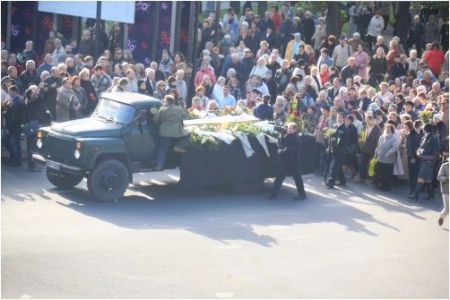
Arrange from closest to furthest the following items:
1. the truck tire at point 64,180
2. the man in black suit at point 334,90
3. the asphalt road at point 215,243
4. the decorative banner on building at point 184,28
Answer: the asphalt road at point 215,243 → the truck tire at point 64,180 → the man in black suit at point 334,90 → the decorative banner on building at point 184,28

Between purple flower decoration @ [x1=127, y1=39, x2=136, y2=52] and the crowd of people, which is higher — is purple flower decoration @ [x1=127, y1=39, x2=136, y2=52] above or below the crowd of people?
above

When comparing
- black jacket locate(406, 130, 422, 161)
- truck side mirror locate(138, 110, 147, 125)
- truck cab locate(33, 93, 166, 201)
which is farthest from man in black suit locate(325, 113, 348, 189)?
truck side mirror locate(138, 110, 147, 125)

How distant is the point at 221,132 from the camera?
20906 mm

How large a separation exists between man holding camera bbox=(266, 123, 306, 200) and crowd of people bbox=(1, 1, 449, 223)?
4.66ft

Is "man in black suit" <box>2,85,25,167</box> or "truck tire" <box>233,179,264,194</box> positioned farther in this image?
"man in black suit" <box>2,85,25,167</box>

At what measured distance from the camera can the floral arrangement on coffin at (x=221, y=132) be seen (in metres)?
20.5

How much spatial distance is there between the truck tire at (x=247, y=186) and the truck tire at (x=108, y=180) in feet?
7.93

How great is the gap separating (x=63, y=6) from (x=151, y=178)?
31.2 feet

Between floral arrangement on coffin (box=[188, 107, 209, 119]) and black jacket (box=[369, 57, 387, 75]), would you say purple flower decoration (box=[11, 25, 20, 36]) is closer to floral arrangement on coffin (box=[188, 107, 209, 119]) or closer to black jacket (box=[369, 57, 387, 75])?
black jacket (box=[369, 57, 387, 75])

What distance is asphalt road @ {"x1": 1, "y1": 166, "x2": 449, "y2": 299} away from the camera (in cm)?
1475

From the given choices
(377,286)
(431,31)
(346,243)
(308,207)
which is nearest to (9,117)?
(308,207)

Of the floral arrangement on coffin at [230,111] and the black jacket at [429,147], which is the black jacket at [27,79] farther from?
the black jacket at [429,147]

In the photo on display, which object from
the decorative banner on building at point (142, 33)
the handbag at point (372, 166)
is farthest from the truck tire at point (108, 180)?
the decorative banner on building at point (142, 33)

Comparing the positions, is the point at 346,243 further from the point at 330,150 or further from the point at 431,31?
the point at 431,31
